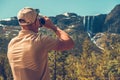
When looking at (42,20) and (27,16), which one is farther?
(42,20)

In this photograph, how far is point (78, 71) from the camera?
264 ft

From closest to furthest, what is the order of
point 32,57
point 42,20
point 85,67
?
point 32,57 → point 42,20 → point 85,67

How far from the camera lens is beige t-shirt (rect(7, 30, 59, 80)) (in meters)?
4.18

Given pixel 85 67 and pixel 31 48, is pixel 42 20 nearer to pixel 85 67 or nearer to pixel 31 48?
pixel 31 48

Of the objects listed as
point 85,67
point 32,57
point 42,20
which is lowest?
point 85,67

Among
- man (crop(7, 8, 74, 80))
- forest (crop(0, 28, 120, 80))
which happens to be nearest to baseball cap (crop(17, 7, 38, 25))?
man (crop(7, 8, 74, 80))

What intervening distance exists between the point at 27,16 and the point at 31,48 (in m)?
0.34

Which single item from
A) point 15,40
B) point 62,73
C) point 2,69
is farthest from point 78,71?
point 15,40

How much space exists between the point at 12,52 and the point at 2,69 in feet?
286

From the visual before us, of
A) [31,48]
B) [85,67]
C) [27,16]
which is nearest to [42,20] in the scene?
[27,16]

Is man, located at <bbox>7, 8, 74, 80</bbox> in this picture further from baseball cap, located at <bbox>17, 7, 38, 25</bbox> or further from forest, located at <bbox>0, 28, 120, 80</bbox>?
forest, located at <bbox>0, 28, 120, 80</bbox>

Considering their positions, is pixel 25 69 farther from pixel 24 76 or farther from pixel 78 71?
pixel 78 71

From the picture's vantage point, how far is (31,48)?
4203 millimetres

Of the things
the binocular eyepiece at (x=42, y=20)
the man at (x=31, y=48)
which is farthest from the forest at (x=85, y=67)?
the man at (x=31, y=48)
